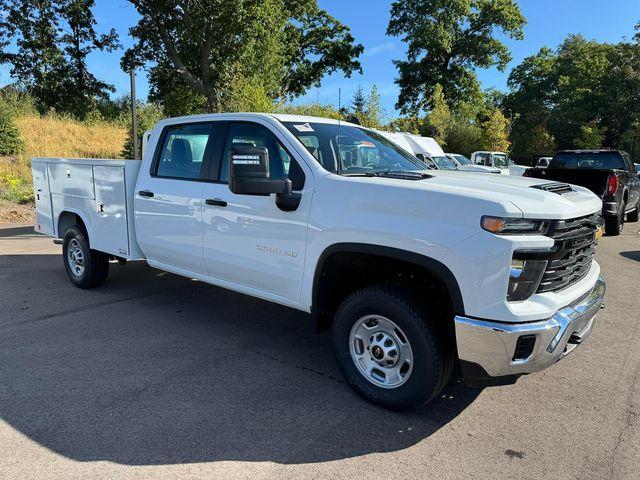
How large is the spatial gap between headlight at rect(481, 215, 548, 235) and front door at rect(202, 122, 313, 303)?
4.40 ft

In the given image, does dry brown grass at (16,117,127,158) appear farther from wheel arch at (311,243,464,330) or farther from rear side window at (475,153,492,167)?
wheel arch at (311,243,464,330)

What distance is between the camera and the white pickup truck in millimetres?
2863

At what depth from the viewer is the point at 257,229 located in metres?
3.99

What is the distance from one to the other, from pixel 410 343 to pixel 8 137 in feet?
63.8

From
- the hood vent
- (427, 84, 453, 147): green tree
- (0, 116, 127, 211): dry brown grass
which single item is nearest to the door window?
the hood vent

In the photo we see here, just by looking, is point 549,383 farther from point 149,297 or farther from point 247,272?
point 149,297

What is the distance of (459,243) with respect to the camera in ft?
9.50

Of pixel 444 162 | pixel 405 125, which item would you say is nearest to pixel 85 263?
pixel 444 162

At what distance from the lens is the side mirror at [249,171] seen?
348 centimetres

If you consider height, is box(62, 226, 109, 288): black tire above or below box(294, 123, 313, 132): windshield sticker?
below

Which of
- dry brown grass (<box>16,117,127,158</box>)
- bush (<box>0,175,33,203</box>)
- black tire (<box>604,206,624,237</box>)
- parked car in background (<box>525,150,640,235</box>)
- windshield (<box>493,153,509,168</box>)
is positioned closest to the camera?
parked car in background (<box>525,150,640,235</box>)

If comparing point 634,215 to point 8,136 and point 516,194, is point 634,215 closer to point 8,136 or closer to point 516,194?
point 516,194

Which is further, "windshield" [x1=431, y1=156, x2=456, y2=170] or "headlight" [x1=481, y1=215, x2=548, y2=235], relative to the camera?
"windshield" [x1=431, y1=156, x2=456, y2=170]

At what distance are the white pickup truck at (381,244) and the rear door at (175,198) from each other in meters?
0.02
